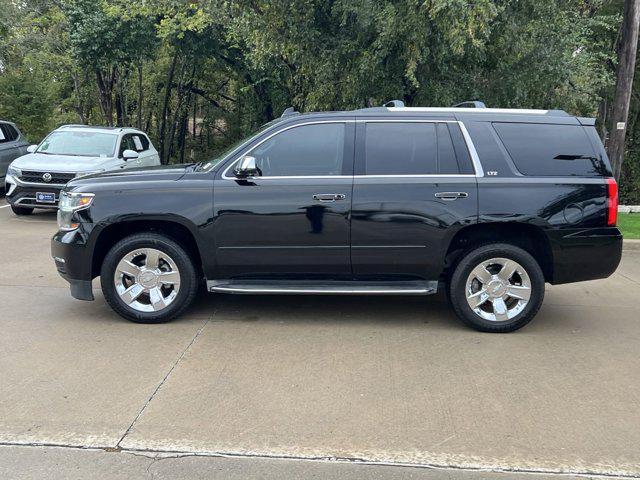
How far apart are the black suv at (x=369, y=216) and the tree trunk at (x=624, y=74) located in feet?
23.2

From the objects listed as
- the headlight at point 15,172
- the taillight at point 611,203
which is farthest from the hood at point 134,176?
the headlight at point 15,172

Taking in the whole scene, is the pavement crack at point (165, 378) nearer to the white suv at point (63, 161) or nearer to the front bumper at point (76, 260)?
the front bumper at point (76, 260)

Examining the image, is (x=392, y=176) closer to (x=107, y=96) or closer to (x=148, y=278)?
(x=148, y=278)

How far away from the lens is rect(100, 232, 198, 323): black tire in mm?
5438

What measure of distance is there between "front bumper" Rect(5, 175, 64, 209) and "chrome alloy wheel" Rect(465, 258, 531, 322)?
26.2ft

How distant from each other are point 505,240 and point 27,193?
8.75m

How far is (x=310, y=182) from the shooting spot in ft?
17.7

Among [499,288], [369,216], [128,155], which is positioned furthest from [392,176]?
[128,155]

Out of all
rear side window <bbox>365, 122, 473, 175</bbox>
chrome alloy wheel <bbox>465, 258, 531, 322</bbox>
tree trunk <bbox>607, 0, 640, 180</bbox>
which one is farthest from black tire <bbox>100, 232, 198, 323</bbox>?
tree trunk <bbox>607, 0, 640, 180</bbox>

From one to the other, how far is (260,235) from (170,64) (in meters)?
18.6

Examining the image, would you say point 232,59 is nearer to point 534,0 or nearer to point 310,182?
point 534,0

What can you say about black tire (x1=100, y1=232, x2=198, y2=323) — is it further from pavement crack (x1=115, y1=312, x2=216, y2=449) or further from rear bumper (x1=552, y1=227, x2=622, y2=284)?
rear bumper (x1=552, y1=227, x2=622, y2=284)

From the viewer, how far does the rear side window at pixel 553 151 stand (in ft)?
17.9

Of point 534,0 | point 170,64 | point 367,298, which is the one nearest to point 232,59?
point 170,64
